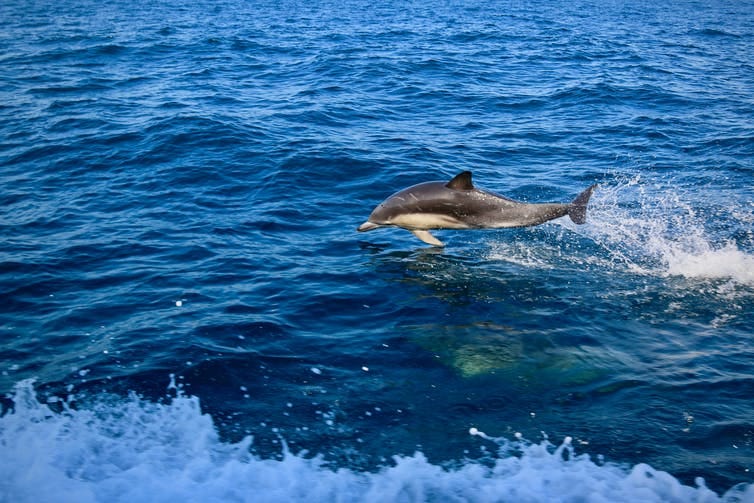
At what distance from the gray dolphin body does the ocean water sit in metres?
0.74

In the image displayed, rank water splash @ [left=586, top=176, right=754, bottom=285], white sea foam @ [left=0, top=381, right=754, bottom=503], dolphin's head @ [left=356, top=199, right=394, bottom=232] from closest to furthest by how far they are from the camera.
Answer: white sea foam @ [left=0, top=381, right=754, bottom=503]
water splash @ [left=586, top=176, right=754, bottom=285]
dolphin's head @ [left=356, top=199, right=394, bottom=232]

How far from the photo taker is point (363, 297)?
11.0 meters

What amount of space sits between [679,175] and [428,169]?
18.5ft

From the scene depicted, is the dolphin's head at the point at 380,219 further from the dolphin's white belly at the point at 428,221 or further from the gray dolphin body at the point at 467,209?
the gray dolphin body at the point at 467,209

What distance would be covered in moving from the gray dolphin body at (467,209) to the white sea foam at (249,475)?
14.9 feet

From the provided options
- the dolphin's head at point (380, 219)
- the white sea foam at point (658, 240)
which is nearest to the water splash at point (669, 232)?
the white sea foam at point (658, 240)

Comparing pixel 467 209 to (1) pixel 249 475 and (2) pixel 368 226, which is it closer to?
(2) pixel 368 226

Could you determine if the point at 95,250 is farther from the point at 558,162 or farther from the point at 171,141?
the point at 558,162

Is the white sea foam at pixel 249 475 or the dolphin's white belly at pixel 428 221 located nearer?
the white sea foam at pixel 249 475

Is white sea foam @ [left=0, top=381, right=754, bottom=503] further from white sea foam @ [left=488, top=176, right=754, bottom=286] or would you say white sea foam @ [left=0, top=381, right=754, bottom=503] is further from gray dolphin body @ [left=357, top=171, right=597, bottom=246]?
white sea foam @ [left=488, top=176, right=754, bottom=286]

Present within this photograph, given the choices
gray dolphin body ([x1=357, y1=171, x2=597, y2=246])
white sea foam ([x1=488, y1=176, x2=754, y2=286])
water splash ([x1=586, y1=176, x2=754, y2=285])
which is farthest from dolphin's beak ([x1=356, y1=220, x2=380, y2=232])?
water splash ([x1=586, y1=176, x2=754, y2=285])

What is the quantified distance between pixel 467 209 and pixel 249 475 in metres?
5.81

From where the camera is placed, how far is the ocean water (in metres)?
7.43

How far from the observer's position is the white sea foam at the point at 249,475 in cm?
700
